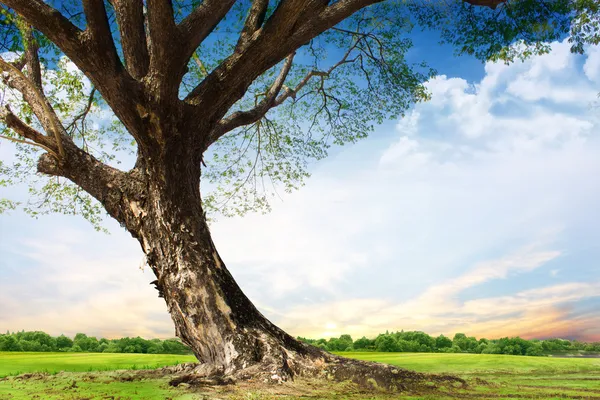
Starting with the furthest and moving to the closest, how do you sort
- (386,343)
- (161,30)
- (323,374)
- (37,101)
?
(386,343) → (37,101) → (161,30) → (323,374)

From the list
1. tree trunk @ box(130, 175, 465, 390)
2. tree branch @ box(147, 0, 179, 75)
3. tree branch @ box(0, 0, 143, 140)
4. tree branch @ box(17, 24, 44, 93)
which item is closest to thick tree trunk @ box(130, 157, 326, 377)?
tree trunk @ box(130, 175, 465, 390)

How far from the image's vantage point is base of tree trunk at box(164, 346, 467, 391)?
17.6 feet

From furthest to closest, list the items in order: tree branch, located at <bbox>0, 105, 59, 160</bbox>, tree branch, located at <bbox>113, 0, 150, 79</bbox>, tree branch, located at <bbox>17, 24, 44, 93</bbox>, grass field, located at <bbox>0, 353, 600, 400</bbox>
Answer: tree branch, located at <bbox>17, 24, 44, 93</bbox> < tree branch, located at <bbox>0, 105, 59, 160</bbox> < tree branch, located at <bbox>113, 0, 150, 79</bbox> < grass field, located at <bbox>0, 353, 600, 400</bbox>

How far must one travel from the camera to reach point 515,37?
33.5 feet

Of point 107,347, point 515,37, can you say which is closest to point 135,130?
point 107,347

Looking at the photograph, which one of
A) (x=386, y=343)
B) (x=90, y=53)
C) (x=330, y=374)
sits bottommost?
(x=330, y=374)

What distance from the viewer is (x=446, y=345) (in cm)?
1083

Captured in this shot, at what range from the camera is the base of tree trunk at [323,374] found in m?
5.37

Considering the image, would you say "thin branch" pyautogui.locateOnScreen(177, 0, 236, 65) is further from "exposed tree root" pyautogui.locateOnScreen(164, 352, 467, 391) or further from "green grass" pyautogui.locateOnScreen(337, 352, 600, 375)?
"green grass" pyautogui.locateOnScreen(337, 352, 600, 375)

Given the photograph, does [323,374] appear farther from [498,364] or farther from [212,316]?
[498,364]

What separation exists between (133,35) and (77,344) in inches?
317

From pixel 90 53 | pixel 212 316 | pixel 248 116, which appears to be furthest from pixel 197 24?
pixel 212 316

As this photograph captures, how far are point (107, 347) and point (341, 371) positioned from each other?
289 inches

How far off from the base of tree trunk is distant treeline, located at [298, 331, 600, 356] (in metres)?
4.12
